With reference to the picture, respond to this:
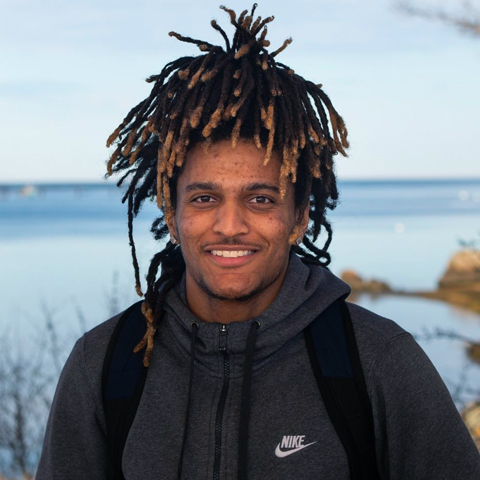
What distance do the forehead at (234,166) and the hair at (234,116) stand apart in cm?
4

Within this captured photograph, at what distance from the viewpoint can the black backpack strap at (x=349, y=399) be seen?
270 centimetres

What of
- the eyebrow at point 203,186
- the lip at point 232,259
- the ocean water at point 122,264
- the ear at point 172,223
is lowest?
the ocean water at point 122,264

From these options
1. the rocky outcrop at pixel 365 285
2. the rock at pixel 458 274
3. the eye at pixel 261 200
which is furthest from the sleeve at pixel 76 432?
the rocky outcrop at pixel 365 285

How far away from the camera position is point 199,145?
9.96 ft

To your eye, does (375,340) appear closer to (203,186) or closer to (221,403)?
(221,403)

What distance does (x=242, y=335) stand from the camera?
2963mm

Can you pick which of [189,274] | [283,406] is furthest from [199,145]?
[283,406]

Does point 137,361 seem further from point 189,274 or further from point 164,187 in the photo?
point 164,187

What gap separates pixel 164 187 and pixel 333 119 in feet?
2.11

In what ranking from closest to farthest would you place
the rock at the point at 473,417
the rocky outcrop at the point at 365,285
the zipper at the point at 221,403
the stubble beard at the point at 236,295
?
the zipper at the point at 221,403, the stubble beard at the point at 236,295, the rock at the point at 473,417, the rocky outcrop at the point at 365,285

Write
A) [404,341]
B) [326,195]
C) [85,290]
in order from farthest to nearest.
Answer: [85,290] < [326,195] < [404,341]

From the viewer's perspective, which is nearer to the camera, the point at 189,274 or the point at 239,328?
the point at 239,328

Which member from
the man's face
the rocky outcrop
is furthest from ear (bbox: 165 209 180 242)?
the rocky outcrop

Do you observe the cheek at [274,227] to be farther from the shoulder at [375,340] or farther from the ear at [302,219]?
the shoulder at [375,340]
